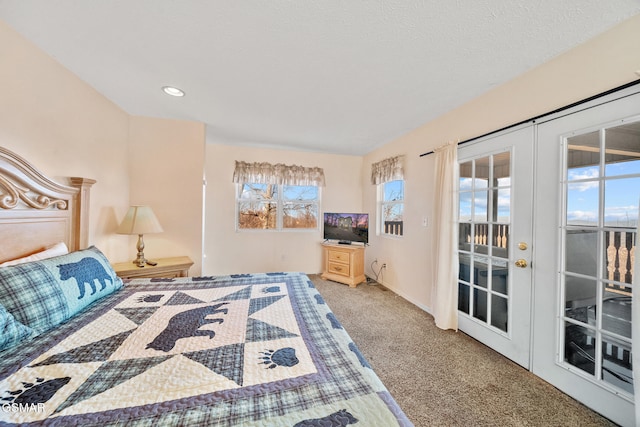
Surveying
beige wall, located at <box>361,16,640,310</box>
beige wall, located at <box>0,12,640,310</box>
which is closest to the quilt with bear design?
beige wall, located at <box>0,12,640,310</box>

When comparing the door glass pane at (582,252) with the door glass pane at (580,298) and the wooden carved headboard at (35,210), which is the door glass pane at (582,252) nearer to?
the door glass pane at (580,298)

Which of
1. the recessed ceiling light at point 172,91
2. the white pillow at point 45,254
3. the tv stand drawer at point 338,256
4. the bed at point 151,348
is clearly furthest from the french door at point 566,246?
the white pillow at point 45,254

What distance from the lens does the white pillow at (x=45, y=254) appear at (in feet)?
4.61

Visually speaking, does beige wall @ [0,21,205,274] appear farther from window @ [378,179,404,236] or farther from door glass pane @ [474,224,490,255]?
door glass pane @ [474,224,490,255]

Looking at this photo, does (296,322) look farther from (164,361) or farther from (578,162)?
(578,162)

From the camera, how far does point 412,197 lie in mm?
3162

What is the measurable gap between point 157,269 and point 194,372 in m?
1.93

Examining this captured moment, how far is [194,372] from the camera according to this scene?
34.8 inches

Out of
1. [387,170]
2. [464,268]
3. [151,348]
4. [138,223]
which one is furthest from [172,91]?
[464,268]

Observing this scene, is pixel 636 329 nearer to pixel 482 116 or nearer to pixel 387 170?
pixel 482 116

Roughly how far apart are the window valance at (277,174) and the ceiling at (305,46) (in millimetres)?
1495

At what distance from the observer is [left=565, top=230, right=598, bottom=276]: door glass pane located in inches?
58.3

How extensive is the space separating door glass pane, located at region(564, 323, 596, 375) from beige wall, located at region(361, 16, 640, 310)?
126cm

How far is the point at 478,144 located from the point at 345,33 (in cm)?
162
